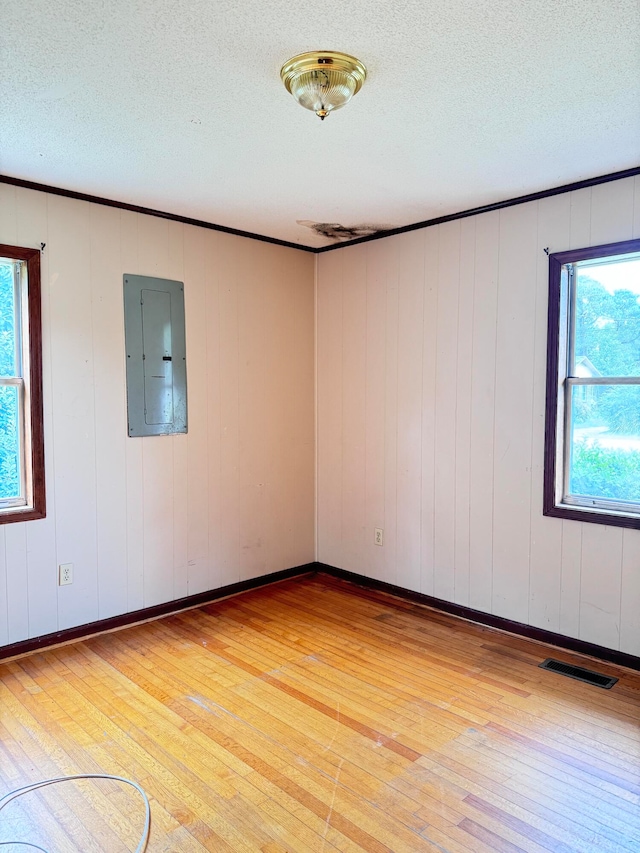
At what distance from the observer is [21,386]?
3.34 m

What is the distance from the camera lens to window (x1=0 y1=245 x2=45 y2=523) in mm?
3299

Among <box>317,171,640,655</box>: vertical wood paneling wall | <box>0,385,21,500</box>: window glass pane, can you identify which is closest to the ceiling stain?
<box>317,171,640,655</box>: vertical wood paneling wall

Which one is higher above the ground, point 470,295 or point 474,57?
point 474,57

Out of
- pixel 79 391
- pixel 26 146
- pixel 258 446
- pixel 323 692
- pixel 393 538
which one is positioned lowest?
pixel 323 692

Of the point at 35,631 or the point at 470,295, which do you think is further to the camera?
the point at 470,295

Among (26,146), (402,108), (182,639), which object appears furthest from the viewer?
(182,639)

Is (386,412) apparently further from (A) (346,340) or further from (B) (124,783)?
(B) (124,783)

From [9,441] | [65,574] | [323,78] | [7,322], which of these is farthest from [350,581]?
[323,78]

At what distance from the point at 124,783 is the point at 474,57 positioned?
292 cm

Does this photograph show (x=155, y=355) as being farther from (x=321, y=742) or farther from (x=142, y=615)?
(x=321, y=742)

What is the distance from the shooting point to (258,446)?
4.49 metres

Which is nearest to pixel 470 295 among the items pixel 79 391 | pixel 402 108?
pixel 402 108

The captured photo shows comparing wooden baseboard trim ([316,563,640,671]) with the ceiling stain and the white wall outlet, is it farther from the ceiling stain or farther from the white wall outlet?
the ceiling stain

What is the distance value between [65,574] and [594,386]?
3.22 metres
